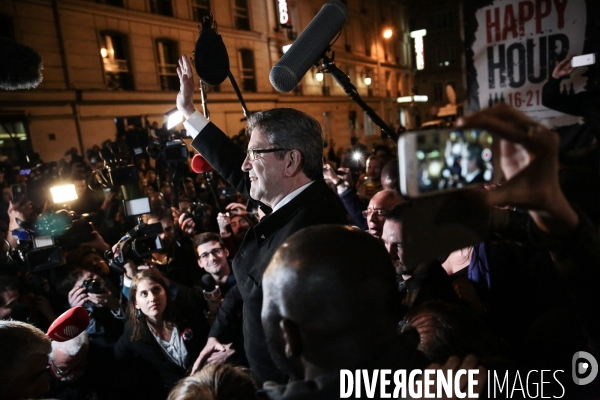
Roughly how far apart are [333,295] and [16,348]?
1369 mm

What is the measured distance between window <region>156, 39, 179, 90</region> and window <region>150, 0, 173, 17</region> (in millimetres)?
980

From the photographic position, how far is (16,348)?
1.52 m

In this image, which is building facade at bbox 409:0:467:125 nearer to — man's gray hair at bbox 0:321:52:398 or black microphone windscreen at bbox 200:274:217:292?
black microphone windscreen at bbox 200:274:217:292

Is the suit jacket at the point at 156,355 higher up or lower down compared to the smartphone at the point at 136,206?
lower down

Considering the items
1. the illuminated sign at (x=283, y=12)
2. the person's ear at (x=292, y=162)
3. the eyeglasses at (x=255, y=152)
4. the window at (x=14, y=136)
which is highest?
the illuminated sign at (x=283, y=12)

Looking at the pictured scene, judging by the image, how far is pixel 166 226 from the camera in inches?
171

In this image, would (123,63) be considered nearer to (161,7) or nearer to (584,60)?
(161,7)

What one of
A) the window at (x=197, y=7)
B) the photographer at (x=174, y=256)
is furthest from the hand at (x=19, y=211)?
the window at (x=197, y=7)

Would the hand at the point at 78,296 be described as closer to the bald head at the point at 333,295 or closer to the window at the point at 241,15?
the bald head at the point at 333,295

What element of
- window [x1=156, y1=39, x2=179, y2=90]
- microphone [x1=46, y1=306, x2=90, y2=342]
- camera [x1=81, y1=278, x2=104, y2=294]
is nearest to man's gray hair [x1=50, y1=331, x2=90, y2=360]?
microphone [x1=46, y1=306, x2=90, y2=342]

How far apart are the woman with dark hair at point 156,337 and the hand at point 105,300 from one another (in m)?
0.31

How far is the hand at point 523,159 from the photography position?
66cm

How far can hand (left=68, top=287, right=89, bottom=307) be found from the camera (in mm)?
2889

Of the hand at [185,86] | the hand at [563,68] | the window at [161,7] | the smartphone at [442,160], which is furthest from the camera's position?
the window at [161,7]
